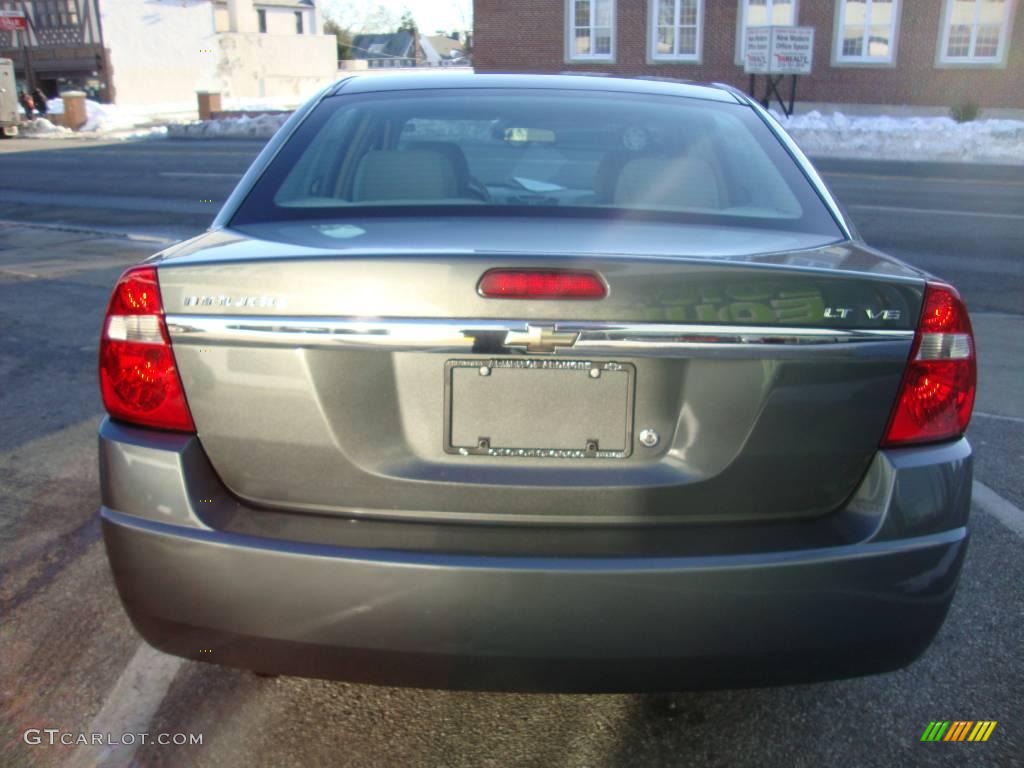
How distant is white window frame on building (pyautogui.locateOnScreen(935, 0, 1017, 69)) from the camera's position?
2934 centimetres

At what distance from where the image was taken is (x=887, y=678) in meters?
2.94

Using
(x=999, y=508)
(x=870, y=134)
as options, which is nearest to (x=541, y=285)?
(x=999, y=508)

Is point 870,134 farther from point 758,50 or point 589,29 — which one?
point 589,29

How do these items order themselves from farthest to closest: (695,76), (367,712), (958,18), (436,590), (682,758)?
(695,76), (958,18), (367,712), (682,758), (436,590)

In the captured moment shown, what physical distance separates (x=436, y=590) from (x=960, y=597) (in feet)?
6.84

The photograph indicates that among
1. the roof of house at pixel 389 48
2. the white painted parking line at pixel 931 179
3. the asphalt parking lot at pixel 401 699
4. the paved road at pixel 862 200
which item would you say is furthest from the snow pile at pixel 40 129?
the roof of house at pixel 389 48

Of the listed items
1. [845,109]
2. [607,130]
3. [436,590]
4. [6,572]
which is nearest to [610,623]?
[436,590]

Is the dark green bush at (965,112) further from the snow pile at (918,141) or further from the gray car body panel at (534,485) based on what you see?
the gray car body panel at (534,485)

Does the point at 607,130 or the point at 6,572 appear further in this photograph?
Answer: the point at 6,572

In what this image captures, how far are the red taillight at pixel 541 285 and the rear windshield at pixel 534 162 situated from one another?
1.92ft

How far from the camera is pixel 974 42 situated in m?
29.8

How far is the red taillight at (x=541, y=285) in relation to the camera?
6.96 ft

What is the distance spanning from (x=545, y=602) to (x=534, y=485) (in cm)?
24

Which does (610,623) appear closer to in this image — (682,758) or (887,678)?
(682,758)
